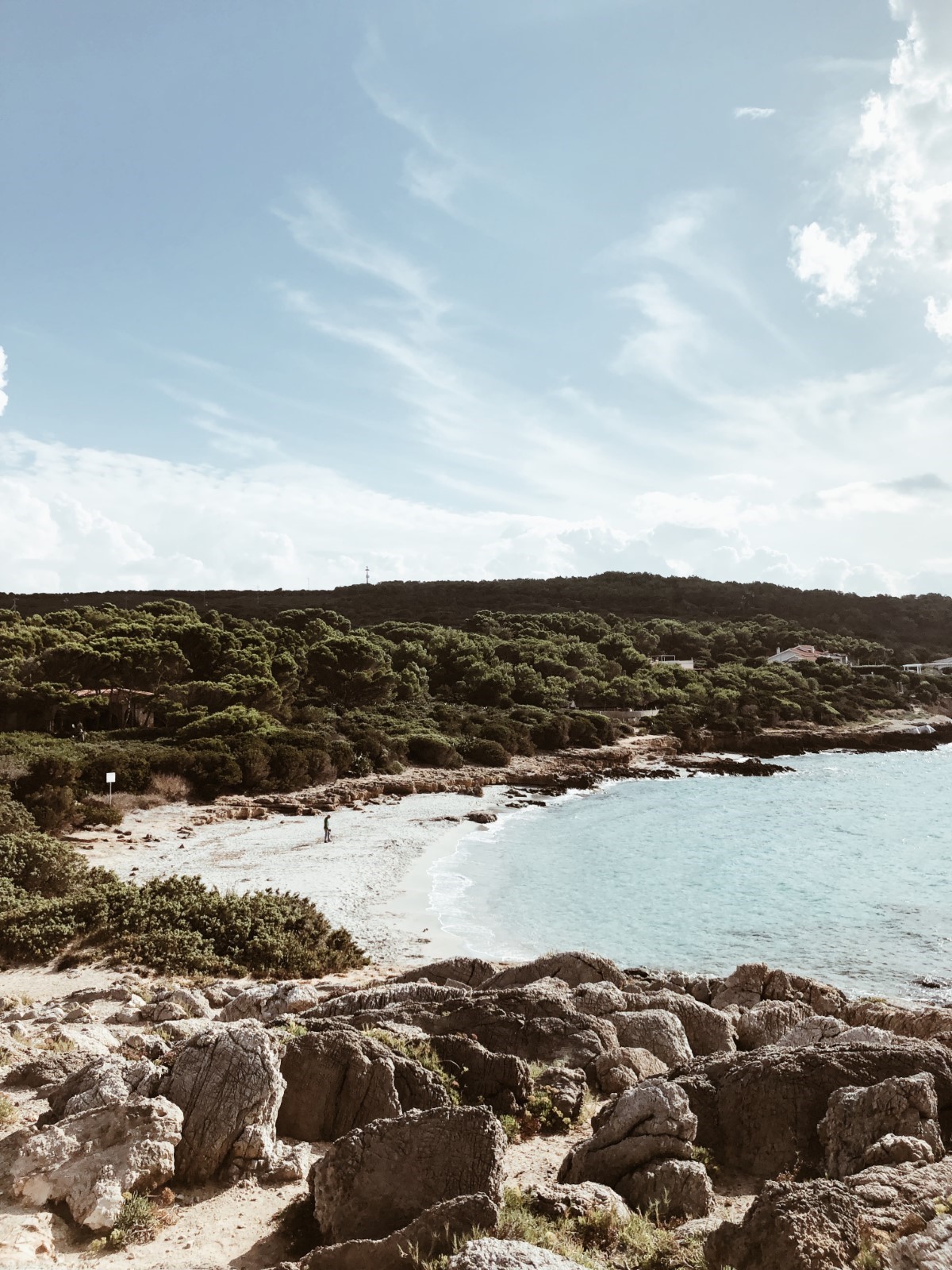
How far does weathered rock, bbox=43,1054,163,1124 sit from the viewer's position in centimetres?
671

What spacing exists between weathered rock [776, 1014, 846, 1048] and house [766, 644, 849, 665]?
8052 cm

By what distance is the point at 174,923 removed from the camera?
1576 cm

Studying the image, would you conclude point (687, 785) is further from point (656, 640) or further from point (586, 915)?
point (656, 640)

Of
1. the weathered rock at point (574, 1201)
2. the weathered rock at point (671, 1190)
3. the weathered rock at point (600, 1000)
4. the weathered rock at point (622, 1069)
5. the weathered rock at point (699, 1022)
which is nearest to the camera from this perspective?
the weathered rock at point (574, 1201)

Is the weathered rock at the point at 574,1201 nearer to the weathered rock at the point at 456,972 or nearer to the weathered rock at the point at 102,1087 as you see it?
the weathered rock at the point at 102,1087

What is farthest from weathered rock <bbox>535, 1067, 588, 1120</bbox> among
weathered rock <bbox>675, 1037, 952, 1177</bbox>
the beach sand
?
the beach sand

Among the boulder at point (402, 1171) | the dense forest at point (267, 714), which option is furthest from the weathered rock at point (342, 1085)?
the dense forest at point (267, 714)

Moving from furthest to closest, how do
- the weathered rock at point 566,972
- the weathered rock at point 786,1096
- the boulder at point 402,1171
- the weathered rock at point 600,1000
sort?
the weathered rock at point 566,972, the weathered rock at point 600,1000, the weathered rock at point 786,1096, the boulder at point 402,1171

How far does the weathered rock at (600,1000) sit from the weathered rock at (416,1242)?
6017 millimetres

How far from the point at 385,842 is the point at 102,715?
974 inches

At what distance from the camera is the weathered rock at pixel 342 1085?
7277 millimetres

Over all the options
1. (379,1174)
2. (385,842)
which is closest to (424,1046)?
(379,1174)

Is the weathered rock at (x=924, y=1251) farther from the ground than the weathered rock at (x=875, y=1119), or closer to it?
farther from the ground

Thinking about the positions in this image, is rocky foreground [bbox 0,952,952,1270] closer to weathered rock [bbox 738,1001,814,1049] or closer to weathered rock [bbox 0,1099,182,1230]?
weathered rock [bbox 0,1099,182,1230]
